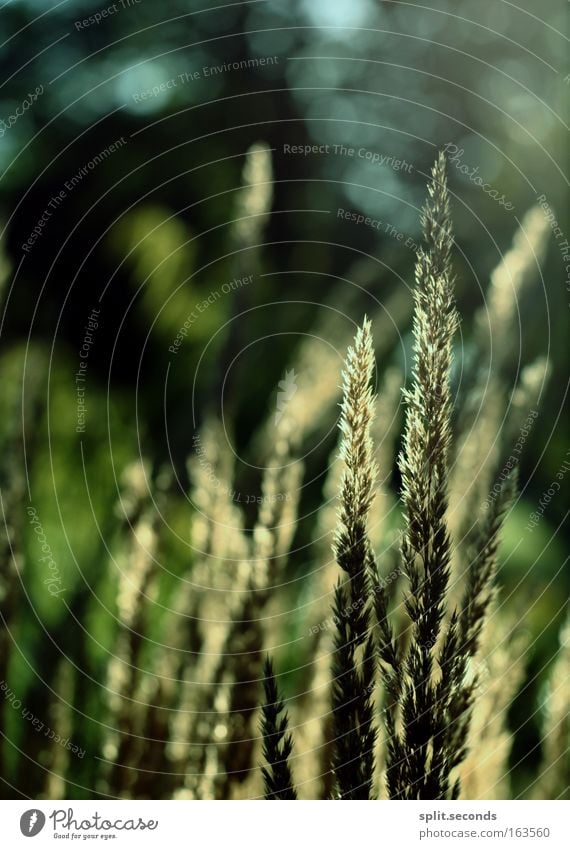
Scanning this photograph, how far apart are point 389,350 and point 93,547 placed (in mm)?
536

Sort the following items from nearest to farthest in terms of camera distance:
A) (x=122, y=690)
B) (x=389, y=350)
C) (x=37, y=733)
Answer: (x=122, y=690) → (x=37, y=733) → (x=389, y=350)

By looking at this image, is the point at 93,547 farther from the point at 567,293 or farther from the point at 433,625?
the point at 567,293

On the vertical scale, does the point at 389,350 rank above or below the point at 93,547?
above

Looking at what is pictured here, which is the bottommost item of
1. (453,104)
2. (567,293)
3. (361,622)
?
(361,622)

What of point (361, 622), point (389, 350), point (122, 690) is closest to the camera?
point (361, 622)

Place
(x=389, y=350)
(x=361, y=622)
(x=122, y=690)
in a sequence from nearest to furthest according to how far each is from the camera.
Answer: (x=361, y=622) < (x=122, y=690) < (x=389, y=350)

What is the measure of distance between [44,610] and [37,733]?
164 mm

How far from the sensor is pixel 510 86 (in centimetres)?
121

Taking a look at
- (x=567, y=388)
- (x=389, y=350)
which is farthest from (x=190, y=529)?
(x=567, y=388)

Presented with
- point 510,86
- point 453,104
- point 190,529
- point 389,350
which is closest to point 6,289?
point 190,529

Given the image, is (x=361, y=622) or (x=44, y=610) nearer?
(x=361, y=622)

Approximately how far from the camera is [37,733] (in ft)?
3.29

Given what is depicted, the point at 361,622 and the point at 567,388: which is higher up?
the point at 567,388

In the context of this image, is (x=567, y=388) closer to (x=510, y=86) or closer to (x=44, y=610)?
(x=510, y=86)
